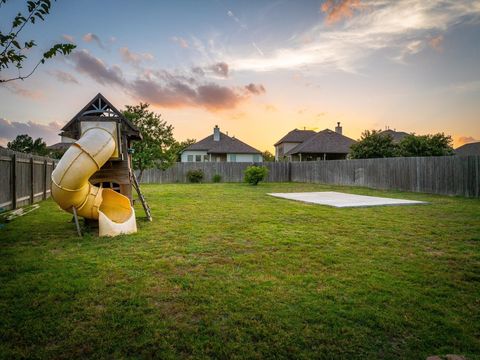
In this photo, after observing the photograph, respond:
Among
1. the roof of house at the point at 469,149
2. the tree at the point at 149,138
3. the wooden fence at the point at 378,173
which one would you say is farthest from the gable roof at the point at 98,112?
the roof of house at the point at 469,149

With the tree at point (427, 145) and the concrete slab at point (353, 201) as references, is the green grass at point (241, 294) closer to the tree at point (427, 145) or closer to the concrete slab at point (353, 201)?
the concrete slab at point (353, 201)

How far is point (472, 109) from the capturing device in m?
15.3

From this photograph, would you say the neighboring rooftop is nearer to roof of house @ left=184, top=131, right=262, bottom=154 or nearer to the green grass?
roof of house @ left=184, top=131, right=262, bottom=154

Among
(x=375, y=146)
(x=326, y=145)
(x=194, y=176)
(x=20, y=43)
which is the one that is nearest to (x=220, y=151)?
(x=194, y=176)

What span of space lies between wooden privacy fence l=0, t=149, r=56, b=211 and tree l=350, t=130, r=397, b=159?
24.8m

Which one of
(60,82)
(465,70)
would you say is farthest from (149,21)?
(465,70)

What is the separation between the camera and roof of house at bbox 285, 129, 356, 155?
37.7 m

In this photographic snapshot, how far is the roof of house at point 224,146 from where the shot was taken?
43.1 meters

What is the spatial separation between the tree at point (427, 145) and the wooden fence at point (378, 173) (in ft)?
19.3

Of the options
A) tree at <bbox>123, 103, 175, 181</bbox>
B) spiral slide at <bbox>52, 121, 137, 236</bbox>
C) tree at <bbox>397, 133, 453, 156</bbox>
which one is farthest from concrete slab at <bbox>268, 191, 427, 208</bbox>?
tree at <bbox>397, 133, 453, 156</bbox>

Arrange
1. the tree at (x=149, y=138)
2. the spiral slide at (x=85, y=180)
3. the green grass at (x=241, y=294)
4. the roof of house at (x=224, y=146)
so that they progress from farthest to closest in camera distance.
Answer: the roof of house at (x=224, y=146)
the tree at (x=149, y=138)
the spiral slide at (x=85, y=180)
the green grass at (x=241, y=294)

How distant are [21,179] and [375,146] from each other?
26294 mm

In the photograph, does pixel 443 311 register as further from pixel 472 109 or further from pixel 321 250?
pixel 472 109

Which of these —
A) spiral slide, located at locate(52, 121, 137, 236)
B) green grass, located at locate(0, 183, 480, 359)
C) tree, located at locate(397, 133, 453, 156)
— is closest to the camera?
green grass, located at locate(0, 183, 480, 359)
